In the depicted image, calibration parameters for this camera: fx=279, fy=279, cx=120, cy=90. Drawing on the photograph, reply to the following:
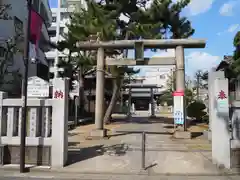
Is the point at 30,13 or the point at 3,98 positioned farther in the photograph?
the point at 3,98

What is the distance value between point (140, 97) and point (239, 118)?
4317 centimetres

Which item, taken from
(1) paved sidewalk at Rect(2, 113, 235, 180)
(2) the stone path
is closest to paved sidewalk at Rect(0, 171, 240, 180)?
(1) paved sidewalk at Rect(2, 113, 235, 180)

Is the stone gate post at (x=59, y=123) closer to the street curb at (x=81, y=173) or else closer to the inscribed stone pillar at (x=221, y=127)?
the street curb at (x=81, y=173)

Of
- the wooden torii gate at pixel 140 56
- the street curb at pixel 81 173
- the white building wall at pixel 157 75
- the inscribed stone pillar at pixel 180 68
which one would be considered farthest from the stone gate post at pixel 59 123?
the white building wall at pixel 157 75

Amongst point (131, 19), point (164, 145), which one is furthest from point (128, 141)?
point (131, 19)

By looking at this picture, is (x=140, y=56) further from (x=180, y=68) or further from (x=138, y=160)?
(x=138, y=160)

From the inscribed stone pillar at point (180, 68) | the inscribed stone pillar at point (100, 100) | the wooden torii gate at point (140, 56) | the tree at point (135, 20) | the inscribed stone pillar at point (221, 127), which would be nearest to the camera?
the inscribed stone pillar at point (221, 127)

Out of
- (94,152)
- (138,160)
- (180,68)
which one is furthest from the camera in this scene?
(180,68)

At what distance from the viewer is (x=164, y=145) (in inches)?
482

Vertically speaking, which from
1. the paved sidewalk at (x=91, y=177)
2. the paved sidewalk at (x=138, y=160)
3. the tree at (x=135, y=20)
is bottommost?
the paved sidewalk at (x=91, y=177)

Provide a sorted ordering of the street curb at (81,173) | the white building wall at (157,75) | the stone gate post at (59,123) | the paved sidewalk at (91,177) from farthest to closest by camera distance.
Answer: the white building wall at (157,75), the stone gate post at (59,123), the street curb at (81,173), the paved sidewalk at (91,177)

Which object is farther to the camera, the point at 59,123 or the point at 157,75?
the point at 157,75

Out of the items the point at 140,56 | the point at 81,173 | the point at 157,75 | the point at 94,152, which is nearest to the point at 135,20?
the point at 140,56

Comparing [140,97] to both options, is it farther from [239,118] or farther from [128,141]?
[239,118]
